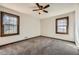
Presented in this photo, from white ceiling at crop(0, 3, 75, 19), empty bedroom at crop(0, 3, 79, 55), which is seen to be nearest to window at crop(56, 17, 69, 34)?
empty bedroom at crop(0, 3, 79, 55)

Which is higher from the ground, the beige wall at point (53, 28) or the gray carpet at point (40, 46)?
the beige wall at point (53, 28)

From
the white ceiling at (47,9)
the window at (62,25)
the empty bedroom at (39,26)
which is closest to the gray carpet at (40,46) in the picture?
the empty bedroom at (39,26)

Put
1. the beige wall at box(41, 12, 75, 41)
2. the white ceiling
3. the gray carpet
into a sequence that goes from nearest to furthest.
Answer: the white ceiling < the beige wall at box(41, 12, 75, 41) < the gray carpet

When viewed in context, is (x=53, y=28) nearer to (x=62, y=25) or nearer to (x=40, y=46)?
(x=62, y=25)

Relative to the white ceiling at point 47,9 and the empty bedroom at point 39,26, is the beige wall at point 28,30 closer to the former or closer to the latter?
the empty bedroom at point 39,26

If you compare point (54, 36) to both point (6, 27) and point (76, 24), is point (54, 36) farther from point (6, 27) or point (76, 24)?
point (6, 27)

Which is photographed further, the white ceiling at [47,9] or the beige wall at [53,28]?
the beige wall at [53,28]

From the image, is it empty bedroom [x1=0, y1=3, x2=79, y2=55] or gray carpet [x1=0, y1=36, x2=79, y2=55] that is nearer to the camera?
empty bedroom [x1=0, y1=3, x2=79, y2=55]

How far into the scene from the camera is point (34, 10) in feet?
5.34

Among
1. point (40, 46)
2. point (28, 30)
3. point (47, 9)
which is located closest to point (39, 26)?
point (28, 30)

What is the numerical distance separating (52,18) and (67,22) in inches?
15.1

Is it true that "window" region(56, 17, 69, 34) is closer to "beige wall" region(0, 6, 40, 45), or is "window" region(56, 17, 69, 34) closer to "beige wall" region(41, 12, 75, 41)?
"beige wall" region(41, 12, 75, 41)

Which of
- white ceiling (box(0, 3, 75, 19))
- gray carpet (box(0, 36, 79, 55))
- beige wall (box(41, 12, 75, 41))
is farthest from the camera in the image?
gray carpet (box(0, 36, 79, 55))

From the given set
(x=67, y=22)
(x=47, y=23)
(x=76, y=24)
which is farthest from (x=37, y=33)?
(x=76, y=24)
